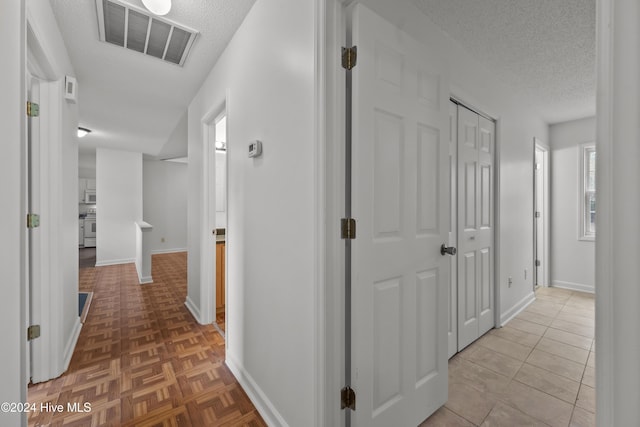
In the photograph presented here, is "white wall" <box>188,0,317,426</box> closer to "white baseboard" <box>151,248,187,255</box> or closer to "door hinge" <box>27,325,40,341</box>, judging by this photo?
"door hinge" <box>27,325,40,341</box>

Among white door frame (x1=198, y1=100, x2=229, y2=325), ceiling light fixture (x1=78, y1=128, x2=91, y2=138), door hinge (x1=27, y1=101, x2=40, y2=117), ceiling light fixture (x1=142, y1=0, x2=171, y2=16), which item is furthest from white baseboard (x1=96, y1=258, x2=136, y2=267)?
ceiling light fixture (x1=142, y1=0, x2=171, y2=16)

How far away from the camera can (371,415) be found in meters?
1.19

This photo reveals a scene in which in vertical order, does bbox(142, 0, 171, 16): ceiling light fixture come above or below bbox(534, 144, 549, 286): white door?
above

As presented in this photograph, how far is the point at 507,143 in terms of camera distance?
276 centimetres

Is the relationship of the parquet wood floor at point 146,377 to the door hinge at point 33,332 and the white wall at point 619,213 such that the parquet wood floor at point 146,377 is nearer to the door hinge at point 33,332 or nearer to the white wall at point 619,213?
the door hinge at point 33,332

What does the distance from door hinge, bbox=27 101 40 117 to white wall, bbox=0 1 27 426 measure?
0.76m

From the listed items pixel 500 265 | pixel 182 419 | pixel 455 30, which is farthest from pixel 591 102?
pixel 182 419

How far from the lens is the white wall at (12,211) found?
1.05 m

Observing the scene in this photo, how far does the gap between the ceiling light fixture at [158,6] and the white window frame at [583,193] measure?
5126 mm

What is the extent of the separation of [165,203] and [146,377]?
658 centimetres

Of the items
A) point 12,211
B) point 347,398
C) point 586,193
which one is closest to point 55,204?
point 12,211

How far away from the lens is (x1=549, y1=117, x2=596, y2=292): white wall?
3.75 metres

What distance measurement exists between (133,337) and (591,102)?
5.68 meters

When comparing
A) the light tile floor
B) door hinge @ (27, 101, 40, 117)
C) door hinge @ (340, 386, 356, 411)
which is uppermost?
door hinge @ (27, 101, 40, 117)
